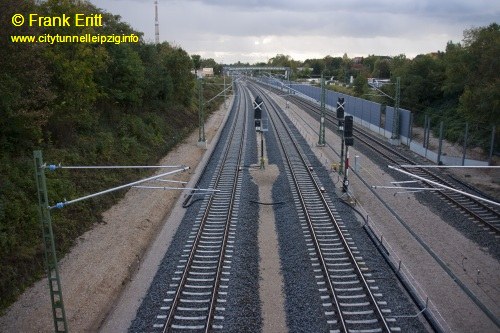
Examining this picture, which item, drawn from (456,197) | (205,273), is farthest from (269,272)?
(456,197)

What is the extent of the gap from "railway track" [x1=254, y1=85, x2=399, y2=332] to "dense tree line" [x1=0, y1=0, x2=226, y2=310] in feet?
27.9

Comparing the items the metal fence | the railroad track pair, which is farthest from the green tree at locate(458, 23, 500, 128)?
the railroad track pair

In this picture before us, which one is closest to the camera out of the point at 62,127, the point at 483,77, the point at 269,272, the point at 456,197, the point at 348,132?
the point at 269,272

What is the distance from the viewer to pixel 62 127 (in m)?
22.8

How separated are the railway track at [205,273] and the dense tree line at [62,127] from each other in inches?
172

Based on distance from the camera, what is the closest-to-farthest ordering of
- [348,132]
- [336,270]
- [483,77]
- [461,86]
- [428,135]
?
[336,270]
[348,132]
[428,135]
[483,77]
[461,86]

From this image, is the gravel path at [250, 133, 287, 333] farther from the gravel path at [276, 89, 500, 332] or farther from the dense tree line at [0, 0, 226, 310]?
the dense tree line at [0, 0, 226, 310]

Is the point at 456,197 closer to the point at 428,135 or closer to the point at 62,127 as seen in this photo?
the point at 428,135

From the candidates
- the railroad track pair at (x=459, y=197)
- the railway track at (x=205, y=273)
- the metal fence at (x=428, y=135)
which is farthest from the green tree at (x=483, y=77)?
the railway track at (x=205, y=273)

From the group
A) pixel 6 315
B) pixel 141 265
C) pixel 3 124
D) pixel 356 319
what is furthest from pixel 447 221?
pixel 3 124

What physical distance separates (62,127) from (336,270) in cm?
1576

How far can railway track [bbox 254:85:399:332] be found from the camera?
11156 mm

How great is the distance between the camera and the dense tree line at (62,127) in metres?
14.9

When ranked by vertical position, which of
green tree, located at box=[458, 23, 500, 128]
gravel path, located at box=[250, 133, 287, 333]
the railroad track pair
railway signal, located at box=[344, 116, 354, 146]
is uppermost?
green tree, located at box=[458, 23, 500, 128]
